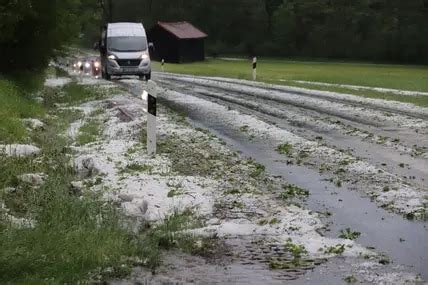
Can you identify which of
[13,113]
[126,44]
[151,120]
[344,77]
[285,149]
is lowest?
[344,77]

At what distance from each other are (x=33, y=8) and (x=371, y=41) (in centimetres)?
6753

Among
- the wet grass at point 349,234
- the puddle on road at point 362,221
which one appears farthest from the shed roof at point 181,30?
the wet grass at point 349,234

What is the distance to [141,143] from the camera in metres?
11.7

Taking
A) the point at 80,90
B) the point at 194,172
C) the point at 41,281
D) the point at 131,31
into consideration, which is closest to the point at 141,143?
the point at 194,172

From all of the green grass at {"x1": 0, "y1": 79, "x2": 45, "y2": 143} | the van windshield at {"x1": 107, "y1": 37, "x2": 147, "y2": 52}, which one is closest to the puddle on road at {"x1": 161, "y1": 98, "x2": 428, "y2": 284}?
the green grass at {"x1": 0, "y1": 79, "x2": 45, "y2": 143}

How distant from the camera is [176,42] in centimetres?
Answer: 7862

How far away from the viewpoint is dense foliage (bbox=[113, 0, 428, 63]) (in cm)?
7675

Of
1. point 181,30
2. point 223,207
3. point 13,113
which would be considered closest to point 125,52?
point 13,113

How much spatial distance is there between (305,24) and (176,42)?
22.8 metres

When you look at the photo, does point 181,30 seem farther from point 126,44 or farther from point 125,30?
point 126,44

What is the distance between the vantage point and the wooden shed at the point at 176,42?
78.8m

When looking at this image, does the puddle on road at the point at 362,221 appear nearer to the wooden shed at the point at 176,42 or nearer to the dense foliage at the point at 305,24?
the wooden shed at the point at 176,42

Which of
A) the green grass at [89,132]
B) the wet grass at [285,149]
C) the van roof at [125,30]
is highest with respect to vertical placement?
the van roof at [125,30]

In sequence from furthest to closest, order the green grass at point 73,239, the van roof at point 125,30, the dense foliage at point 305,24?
the dense foliage at point 305,24, the van roof at point 125,30, the green grass at point 73,239
